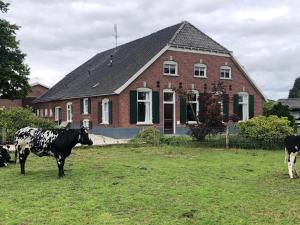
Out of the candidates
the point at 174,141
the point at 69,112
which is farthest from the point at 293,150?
the point at 69,112

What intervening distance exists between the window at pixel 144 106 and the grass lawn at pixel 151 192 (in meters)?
13.5

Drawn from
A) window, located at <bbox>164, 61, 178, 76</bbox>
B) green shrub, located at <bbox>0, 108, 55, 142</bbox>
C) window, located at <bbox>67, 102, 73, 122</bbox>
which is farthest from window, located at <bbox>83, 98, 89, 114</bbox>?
green shrub, located at <bbox>0, 108, 55, 142</bbox>

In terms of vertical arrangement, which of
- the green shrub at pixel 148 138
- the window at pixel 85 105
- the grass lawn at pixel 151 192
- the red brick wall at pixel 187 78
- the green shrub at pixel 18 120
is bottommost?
the grass lawn at pixel 151 192

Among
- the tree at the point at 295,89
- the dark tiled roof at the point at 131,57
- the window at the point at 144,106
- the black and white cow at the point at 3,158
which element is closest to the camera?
the black and white cow at the point at 3,158

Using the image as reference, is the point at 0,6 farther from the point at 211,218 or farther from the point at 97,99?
the point at 211,218

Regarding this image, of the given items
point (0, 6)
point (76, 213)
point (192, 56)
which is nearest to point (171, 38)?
point (192, 56)

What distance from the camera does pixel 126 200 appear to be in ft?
28.8

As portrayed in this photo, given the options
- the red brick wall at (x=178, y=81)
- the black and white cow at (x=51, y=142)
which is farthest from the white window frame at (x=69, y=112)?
the black and white cow at (x=51, y=142)

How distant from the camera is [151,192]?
31.4ft

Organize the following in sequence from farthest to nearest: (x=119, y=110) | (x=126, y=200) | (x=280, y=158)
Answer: (x=119, y=110) → (x=280, y=158) → (x=126, y=200)

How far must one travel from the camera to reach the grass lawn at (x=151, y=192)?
7508 millimetres

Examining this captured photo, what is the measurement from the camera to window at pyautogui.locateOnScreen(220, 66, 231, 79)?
32.7 m

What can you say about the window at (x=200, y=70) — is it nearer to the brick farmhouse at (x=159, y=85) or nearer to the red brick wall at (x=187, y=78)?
the brick farmhouse at (x=159, y=85)

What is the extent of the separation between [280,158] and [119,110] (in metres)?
13.5
